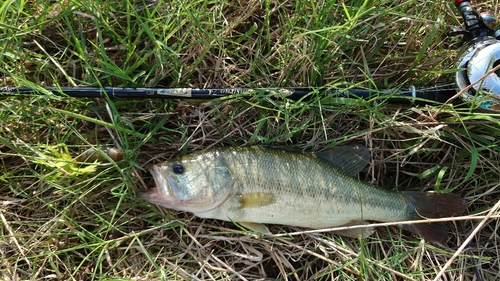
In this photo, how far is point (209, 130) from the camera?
9.64 ft

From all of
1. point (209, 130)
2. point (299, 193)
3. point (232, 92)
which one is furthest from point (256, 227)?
point (232, 92)

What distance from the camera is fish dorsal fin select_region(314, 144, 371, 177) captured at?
110 inches

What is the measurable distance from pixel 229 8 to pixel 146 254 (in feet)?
6.39

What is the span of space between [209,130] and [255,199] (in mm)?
691

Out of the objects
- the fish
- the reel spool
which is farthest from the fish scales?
the reel spool

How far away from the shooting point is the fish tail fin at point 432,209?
2.74 metres

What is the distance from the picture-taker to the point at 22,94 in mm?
2588

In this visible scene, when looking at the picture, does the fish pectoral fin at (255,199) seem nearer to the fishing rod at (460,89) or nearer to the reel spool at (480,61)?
the fishing rod at (460,89)

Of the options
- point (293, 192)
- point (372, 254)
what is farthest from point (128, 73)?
point (372, 254)

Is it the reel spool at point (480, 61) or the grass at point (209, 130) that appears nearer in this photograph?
the reel spool at point (480, 61)

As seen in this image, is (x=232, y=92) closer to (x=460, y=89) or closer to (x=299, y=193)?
(x=299, y=193)

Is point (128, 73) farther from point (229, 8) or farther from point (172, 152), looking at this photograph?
point (229, 8)

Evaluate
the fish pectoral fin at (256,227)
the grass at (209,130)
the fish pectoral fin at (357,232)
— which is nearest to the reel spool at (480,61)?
the grass at (209,130)

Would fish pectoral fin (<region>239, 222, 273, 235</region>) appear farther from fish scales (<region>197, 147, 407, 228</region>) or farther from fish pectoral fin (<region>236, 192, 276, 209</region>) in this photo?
fish pectoral fin (<region>236, 192, 276, 209</region>)
